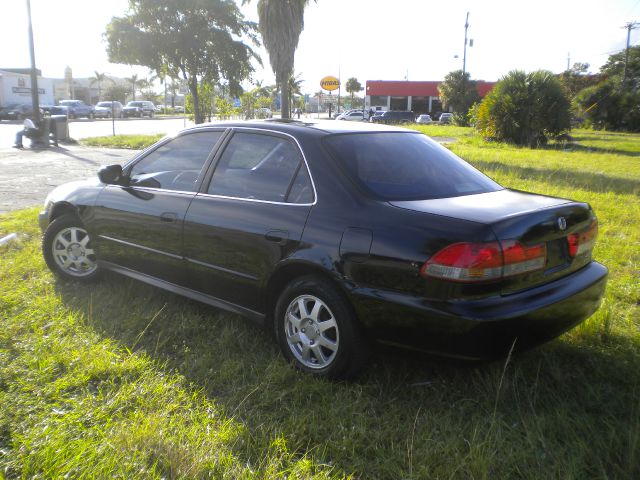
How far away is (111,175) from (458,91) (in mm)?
52145

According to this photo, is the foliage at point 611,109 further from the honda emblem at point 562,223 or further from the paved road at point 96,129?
the honda emblem at point 562,223

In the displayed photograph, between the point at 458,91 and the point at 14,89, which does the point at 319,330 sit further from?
the point at 14,89

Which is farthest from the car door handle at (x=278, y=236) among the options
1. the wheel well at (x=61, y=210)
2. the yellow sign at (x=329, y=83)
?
the yellow sign at (x=329, y=83)

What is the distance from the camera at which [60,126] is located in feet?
67.0

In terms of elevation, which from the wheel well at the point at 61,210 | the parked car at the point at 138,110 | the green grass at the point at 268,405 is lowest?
the green grass at the point at 268,405

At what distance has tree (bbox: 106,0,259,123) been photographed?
2317cm

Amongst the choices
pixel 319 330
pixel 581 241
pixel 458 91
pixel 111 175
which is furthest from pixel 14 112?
pixel 581 241

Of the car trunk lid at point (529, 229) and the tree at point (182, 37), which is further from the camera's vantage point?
the tree at point (182, 37)

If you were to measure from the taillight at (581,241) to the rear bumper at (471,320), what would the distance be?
24 cm

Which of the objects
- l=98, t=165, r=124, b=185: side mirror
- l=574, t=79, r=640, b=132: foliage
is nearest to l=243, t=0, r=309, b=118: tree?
l=98, t=165, r=124, b=185: side mirror

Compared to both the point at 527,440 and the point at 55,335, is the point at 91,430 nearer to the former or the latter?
the point at 55,335

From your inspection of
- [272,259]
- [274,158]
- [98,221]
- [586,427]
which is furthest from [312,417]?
[98,221]

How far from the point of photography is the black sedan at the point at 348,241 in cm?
264

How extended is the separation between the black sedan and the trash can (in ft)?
58.2
